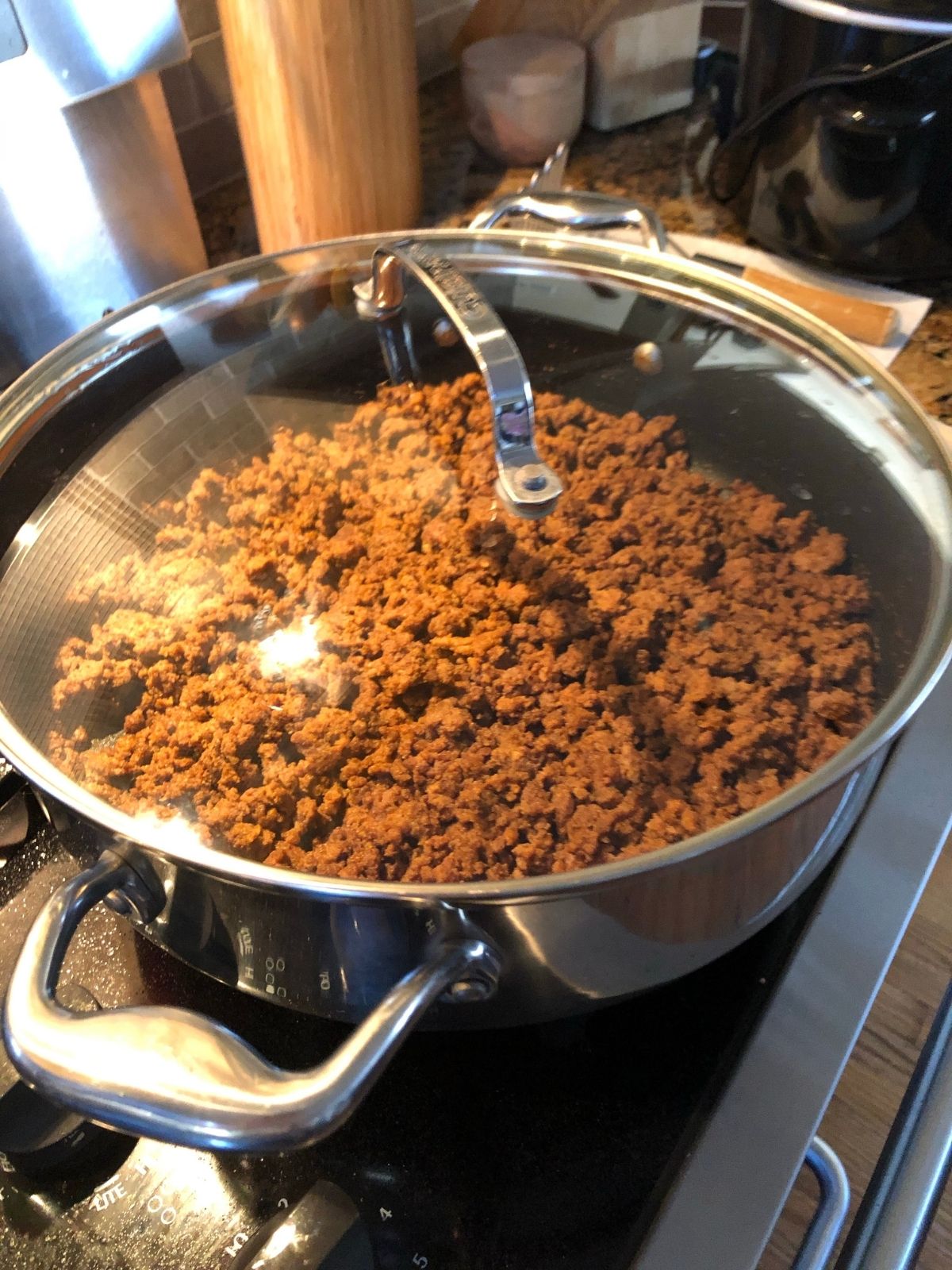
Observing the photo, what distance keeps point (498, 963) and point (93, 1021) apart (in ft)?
0.52

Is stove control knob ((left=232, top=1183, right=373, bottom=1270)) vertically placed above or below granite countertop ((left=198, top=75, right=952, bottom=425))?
below

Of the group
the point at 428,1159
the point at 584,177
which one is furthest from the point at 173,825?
the point at 584,177

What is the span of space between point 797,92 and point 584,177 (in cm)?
28

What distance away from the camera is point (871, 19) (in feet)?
2.26

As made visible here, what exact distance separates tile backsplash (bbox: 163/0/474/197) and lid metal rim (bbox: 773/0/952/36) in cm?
51

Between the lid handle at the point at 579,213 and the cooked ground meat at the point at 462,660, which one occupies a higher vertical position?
the lid handle at the point at 579,213

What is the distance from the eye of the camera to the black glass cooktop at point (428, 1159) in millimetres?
436

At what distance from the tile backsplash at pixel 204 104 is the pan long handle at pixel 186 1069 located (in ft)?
2.69

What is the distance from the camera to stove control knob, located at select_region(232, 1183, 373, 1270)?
0.42 m

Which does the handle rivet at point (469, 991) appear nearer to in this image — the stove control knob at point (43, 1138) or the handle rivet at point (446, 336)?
the stove control knob at point (43, 1138)

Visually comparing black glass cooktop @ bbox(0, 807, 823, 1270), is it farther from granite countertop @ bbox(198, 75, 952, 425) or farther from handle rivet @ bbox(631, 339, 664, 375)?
granite countertop @ bbox(198, 75, 952, 425)

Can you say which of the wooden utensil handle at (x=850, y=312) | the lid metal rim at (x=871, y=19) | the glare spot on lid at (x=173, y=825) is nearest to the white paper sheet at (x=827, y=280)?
the wooden utensil handle at (x=850, y=312)

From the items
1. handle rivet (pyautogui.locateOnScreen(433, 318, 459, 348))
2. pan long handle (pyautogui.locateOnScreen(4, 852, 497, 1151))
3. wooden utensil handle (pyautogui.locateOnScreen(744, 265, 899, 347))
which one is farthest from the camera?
wooden utensil handle (pyautogui.locateOnScreen(744, 265, 899, 347))

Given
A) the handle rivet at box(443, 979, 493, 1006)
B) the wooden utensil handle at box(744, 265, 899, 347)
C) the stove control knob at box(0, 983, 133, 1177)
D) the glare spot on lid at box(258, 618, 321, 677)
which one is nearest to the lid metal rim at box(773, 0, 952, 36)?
the wooden utensil handle at box(744, 265, 899, 347)
